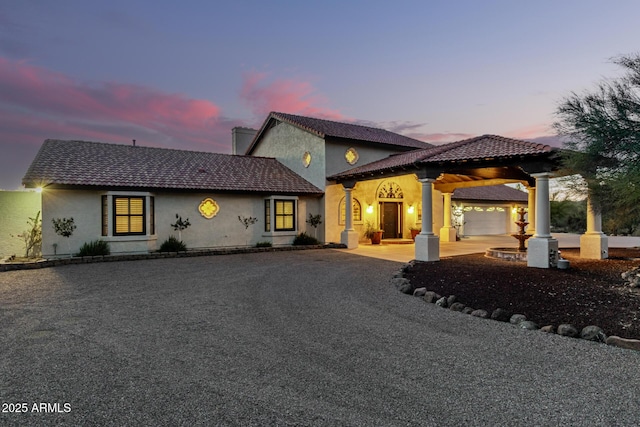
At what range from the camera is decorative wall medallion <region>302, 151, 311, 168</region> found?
17884 millimetres

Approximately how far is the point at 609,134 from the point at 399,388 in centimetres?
729

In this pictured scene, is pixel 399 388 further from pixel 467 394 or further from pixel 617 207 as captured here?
pixel 617 207

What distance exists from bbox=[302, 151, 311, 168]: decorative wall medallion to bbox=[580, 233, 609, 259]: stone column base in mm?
12291

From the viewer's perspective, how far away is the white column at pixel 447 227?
64.6 feet

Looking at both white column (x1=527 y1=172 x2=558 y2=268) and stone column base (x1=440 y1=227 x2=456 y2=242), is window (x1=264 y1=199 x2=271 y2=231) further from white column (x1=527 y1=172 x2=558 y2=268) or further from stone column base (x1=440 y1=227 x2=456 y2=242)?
white column (x1=527 y1=172 x2=558 y2=268)

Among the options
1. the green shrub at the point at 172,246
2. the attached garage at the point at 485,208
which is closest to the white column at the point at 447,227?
the attached garage at the point at 485,208

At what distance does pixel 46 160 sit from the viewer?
13.5m

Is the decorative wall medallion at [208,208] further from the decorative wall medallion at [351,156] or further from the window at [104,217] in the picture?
the decorative wall medallion at [351,156]

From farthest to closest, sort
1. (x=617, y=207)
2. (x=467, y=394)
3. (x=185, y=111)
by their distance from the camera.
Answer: (x=185, y=111) < (x=617, y=207) < (x=467, y=394)

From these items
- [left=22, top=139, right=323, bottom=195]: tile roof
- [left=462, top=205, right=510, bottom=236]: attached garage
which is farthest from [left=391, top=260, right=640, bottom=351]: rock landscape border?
[left=462, top=205, right=510, bottom=236]: attached garage

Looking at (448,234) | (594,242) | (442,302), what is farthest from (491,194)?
(442,302)

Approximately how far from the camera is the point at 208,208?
1516 cm

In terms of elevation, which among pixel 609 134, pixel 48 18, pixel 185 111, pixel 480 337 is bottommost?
pixel 480 337

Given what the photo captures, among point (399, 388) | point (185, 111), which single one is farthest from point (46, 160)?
point (399, 388)
